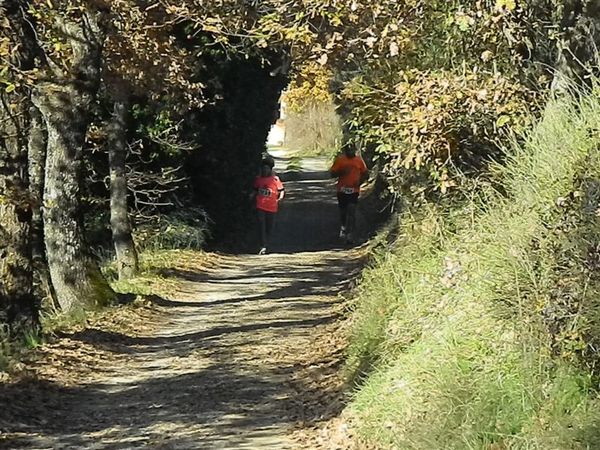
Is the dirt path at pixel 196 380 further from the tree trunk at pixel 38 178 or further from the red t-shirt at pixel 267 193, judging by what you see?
the red t-shirt at pixel 267 193

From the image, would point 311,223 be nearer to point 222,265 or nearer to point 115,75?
point 222,265

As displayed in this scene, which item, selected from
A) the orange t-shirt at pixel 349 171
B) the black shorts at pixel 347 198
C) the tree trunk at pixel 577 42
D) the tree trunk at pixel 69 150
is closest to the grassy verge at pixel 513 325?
the tree trunk at pixel 577 42

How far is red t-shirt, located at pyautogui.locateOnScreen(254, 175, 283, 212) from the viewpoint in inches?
945

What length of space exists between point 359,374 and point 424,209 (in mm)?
2976

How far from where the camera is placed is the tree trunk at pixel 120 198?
1930 cm

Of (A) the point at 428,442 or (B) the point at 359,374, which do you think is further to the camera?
(B) the point at 359,374

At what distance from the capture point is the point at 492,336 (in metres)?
7.36

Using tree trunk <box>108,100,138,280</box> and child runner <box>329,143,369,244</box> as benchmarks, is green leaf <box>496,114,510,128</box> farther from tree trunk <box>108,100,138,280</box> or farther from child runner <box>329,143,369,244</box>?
child runner <box>329,143,369,244</box>

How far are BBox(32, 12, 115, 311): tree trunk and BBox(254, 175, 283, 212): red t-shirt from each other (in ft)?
30.9

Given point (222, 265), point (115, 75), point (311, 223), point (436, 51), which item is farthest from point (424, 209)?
point (311, 223)

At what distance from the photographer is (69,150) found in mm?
14352

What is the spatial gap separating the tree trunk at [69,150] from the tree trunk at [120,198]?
4.33 meters

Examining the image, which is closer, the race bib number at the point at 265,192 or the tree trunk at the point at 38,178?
the tree trunk at the point at 38,178

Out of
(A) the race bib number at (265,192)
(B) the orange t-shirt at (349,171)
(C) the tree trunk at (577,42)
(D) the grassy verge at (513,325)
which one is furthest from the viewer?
(B) the orange t-shirt at (349,171)
